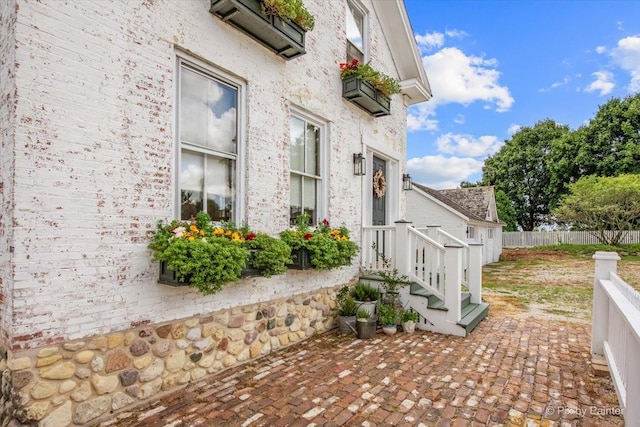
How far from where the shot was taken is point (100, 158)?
2.94m

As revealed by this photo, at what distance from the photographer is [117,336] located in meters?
3.02

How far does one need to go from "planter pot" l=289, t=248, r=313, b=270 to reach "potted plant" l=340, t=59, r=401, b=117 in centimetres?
296

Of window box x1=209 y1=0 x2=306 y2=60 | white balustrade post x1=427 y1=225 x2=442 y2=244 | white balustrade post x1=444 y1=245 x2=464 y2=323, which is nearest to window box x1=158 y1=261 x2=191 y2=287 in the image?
window box x1=209 y1=0 x2=306 y2=60

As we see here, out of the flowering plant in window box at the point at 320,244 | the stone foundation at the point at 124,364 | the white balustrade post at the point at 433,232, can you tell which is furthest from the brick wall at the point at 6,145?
the white balustrade post at the point at 433,232

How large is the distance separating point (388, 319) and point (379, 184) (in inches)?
119

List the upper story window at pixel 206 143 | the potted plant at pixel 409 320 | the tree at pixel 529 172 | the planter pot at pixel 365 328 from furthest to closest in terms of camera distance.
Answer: the tree at pixel 529 172 → the potted plant at pixel 409 320 → the planter pot at pixel 365 328 → the upper story window at pixel 206 143

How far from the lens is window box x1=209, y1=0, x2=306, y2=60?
379cm

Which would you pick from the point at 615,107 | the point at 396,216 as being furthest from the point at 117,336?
the point at 615,107

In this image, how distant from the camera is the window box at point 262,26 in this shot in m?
3.79

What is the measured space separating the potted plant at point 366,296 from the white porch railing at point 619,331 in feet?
9.37

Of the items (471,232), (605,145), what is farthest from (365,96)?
(605,145)

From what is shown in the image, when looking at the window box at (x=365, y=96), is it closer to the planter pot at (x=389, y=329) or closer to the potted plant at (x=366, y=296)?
the potted plant at (x=366, y=296)

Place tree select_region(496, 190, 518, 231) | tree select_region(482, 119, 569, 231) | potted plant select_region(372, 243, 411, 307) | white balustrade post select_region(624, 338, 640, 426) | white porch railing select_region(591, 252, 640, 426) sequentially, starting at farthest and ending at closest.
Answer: tree select_region(482, 119, 569, 231) < tree select_region(496, 190, 518, 231) < potted plant select_region(372, 243, 411, 307) < white porch railing select_region(591, 252, 640, 426) < white balustrade post select_region(624, 338, 640, 426)

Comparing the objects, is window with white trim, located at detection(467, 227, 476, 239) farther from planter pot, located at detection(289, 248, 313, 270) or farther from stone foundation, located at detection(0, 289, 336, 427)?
stone foundation, located at detection(0, 289, 336, 427)
